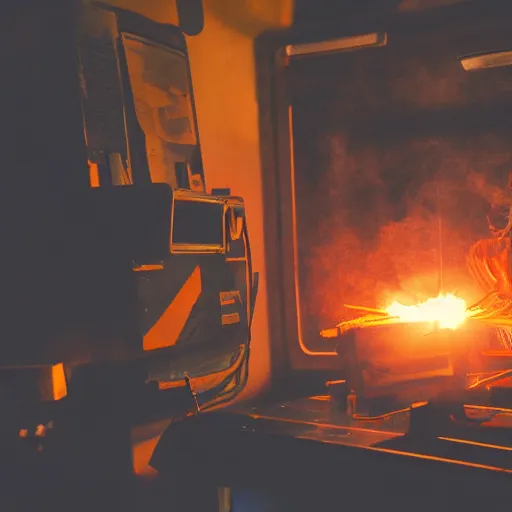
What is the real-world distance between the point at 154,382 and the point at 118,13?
72 centimetres

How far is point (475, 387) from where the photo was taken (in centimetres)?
135

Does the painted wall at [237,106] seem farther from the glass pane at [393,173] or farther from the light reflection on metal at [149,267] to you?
the light reflection on metal at [149,267]

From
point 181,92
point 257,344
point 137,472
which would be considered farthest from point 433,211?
point 137,472

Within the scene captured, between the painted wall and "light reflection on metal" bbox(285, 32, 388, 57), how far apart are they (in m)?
0.07

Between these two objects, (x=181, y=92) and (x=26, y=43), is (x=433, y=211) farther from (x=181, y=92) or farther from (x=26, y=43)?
(x=26, y=43)

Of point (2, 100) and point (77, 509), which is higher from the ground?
point (2, 100)

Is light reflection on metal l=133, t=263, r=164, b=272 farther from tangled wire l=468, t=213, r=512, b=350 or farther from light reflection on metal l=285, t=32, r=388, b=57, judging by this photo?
light reflection on metal l=285, t=32, r=388, b=57

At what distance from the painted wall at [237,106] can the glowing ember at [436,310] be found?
357mm

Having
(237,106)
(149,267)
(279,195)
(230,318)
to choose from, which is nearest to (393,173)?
(279,195)

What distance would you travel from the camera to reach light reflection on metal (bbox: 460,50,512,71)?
171cm

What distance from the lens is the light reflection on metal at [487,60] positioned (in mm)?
1707

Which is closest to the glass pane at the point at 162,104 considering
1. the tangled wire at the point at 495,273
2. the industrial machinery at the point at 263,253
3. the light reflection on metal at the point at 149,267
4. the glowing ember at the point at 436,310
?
the industrial machinery at the point at 263,253

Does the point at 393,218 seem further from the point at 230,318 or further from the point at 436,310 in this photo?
the point at 230,318

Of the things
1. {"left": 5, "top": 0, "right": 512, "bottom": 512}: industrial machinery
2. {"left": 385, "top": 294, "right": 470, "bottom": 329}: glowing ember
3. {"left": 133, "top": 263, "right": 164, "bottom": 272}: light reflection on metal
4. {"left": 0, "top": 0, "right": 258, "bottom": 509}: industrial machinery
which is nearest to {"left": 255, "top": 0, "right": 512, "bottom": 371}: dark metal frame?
{"left": 5, "top": 0, "right": 512, "bottom": 512}: industrial machinery
